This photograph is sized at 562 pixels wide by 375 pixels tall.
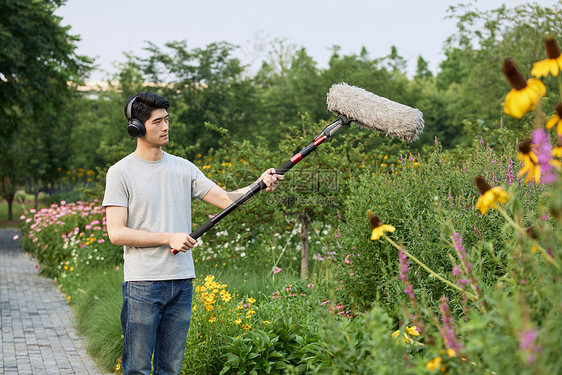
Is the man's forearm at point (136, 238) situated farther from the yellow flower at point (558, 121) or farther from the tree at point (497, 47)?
the tree at point (497, 47)

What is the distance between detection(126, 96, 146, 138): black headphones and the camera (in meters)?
3.41

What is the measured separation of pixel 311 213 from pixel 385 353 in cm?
553

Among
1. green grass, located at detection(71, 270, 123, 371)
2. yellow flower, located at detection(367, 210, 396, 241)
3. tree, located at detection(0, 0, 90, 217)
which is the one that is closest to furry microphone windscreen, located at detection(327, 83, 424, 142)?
yellow flower, located at detection(367, 210, 396, 241)

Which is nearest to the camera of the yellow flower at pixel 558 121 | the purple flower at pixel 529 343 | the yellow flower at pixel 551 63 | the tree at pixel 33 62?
the purple flower at pixel 529 343

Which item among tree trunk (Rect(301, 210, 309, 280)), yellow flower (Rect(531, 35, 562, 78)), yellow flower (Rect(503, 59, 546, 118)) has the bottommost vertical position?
tree trunk (Rect(301, 210, 309, 280))

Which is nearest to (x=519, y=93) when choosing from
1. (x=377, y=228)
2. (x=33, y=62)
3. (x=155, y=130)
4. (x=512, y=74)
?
(x=512, y=74)

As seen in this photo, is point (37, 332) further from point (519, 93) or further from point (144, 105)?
point (519, 93)

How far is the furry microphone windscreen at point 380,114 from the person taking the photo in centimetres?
365

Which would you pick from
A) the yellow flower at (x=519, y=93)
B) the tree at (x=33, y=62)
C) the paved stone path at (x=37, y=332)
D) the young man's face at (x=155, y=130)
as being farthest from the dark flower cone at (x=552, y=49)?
the tree at (x=33, y=62)

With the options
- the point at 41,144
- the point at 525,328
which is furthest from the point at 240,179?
the point at 41,144

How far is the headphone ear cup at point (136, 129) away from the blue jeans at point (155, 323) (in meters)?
0.86

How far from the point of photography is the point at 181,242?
329 cm

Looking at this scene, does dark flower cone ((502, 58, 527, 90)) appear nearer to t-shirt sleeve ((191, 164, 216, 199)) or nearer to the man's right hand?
the man's right hand

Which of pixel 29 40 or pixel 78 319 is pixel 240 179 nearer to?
pixel 78 319
